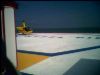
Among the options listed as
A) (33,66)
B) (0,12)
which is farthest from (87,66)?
(0,12)

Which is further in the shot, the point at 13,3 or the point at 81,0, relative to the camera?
the point at 13,3

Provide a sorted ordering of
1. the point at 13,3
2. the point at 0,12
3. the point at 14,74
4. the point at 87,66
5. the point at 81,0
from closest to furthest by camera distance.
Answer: the point at 14,74 < the point at 81,0 < the point at 0,12 < the point at 13,3 < the point at 87,66

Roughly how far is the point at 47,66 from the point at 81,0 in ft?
10.5

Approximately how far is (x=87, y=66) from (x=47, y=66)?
4.43ft

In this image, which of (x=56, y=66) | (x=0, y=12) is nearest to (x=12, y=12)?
(x=0, y=12)

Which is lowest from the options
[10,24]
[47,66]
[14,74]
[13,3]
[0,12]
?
[47,66]

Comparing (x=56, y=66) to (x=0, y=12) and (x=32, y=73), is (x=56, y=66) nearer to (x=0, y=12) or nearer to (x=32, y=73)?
(x=32, y=73)

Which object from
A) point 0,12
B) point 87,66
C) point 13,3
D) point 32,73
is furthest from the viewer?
point 87,66

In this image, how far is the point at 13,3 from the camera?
462cm

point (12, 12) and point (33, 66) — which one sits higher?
point (12, 12)

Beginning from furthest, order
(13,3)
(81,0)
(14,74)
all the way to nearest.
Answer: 1. (13,3)
2. (81,0)
3. (14,74)

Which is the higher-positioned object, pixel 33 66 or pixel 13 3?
pixel 13 3

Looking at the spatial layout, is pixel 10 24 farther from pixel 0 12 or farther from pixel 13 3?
pixel 0 12

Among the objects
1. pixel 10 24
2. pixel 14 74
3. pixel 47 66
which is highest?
pixel 10 24
